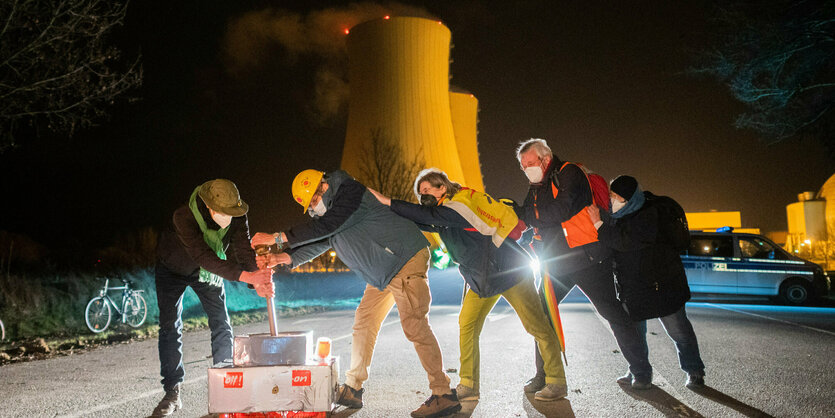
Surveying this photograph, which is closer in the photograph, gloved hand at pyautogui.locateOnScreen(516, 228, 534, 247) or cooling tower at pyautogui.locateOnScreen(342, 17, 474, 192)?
gloved hand at pyautogui.locateOnScreen(516, 228, 534, 247)

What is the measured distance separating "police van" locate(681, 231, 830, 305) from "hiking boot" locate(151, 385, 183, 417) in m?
11.8

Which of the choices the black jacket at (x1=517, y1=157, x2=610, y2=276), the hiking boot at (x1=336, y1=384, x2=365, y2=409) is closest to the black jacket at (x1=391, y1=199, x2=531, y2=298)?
the black jacket at (x1=517, y1=157, x2=610, y2=276)

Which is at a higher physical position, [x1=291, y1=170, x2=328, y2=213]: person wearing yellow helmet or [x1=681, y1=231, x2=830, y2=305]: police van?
[x1=291, y1=170, x2=328, y2=213]: person wearing yellow helmet

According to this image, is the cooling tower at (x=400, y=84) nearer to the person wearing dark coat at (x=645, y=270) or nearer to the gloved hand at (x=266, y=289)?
the person wearing dark coat at (x=645, y=270)

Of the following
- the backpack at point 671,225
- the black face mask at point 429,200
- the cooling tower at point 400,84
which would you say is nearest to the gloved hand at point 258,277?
the black face mask at point 429,200

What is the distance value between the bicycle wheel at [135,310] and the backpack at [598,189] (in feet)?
29.7

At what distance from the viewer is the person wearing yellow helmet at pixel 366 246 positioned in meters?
3.74

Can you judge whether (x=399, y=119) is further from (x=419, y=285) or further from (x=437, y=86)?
(x=419, y=285)


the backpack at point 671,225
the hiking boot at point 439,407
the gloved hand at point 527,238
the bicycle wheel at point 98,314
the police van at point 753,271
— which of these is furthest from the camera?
the police van at point 753,271

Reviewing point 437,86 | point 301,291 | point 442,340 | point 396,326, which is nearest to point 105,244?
point 301,291

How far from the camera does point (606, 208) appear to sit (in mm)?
4285

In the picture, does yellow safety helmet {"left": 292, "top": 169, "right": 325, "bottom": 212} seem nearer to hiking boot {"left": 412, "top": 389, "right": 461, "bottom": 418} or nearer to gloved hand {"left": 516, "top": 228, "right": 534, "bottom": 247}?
hiking boot {"left": 412, "top": 389, "right": 461, "bottom": 418}

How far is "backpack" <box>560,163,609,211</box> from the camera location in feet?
13.7

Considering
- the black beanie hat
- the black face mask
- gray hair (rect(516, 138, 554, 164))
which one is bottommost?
the black face mask
